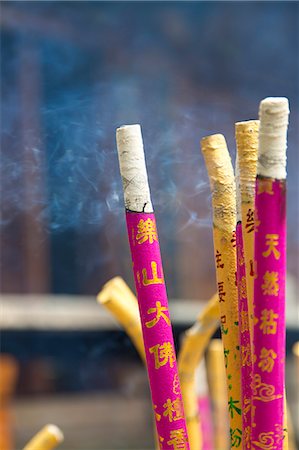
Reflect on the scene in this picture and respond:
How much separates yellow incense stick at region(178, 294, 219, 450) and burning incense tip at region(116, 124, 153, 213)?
0.23m

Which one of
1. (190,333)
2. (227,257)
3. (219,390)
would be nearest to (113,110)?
(219,390)

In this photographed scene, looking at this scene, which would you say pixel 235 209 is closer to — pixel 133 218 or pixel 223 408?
pixel 133 218

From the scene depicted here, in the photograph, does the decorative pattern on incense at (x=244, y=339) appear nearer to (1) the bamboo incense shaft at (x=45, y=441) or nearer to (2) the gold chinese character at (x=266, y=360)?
(2) the gold chinese character at (x=266, y=360)

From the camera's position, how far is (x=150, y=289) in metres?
0.55

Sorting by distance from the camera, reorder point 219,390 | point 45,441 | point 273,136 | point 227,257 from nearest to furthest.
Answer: point 273,136, point 227,257, point 45,441, point 219,390

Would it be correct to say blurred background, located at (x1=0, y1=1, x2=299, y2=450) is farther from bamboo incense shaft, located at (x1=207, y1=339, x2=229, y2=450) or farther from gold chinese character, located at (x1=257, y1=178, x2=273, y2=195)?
gold chinese character, located at (x1=257, y1=178, x2=273, y2=195)

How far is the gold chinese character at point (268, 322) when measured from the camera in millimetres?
480

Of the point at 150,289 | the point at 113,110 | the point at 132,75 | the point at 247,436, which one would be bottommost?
the point at 247,436

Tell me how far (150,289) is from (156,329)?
0.10 ft

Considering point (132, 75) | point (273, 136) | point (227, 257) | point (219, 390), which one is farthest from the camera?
point (132, 75)

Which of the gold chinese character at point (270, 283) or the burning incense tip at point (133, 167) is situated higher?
the burning incense tip at point (133, 167)

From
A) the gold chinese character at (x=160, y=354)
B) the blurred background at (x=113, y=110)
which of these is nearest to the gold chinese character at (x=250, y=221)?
the gold chinese character at (x=160, y=354)

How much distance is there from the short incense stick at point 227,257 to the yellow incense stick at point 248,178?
42 millimetres

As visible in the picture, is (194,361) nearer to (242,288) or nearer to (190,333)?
(190,333)
